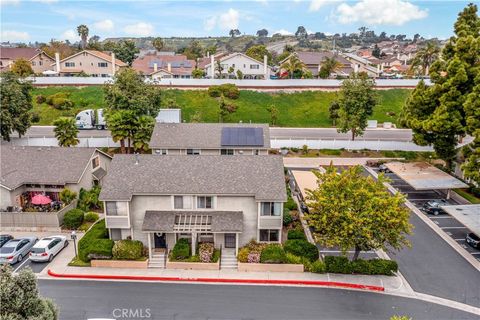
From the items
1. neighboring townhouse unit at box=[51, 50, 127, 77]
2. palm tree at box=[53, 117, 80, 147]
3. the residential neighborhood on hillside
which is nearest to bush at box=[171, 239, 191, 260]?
the residential neighborhood on hillside

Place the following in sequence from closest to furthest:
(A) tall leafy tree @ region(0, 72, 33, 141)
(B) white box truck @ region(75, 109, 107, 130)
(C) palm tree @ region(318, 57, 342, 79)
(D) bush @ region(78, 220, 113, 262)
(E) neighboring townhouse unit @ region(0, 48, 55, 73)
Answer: (D) bush @ region(78, 220, 113, 262), (A) tall leafy tree @ region(0, 72, 33, 141), (B) white box truck @ region(75, 109, 107, 130), (C) palm tree @ region(318, 57, 342, 79), (E) neighboring townhouse unit @ region(0, 48, 55, 73)

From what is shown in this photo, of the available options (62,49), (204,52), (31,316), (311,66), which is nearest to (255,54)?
(311,66)

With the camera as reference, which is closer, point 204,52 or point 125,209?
point 125,209

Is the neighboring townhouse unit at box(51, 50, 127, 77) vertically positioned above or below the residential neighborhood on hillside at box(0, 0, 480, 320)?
above

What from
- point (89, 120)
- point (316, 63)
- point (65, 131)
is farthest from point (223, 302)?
point (316, 63)

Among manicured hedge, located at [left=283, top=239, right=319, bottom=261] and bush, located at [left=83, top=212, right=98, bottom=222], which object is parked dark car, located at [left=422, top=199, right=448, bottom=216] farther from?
bush, located at [left=83, top=212, right=98, bottom=222]

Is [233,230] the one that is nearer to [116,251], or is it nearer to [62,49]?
[116,251]

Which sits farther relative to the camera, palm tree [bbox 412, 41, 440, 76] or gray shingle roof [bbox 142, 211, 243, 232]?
palm tree [bbox 412, 41, 440, 76]
